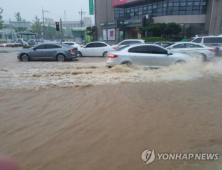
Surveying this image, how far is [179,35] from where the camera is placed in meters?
31.0

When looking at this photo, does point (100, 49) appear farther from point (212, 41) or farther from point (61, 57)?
point (212, 41)

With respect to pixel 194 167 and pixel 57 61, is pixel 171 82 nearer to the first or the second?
pixel 194 167

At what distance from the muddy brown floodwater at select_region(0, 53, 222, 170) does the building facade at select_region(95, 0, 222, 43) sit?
2706 cm

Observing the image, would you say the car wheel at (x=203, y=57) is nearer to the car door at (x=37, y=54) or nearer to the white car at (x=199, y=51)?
Result: the white car at (x=199, y=51)

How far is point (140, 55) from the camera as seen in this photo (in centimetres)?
927

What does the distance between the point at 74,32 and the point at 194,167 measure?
181 feet

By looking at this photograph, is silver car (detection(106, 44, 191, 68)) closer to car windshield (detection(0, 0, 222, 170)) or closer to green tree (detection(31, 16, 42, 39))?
car windshield (detection(0, 0, 222, 170))

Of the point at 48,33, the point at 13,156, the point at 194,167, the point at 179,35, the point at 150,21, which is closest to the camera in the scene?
the point at 194,167

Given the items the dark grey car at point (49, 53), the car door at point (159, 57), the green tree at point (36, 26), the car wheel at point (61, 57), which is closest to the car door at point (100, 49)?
the dark grey car at point (49, 53)

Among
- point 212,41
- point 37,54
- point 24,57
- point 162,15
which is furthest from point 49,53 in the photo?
point 162,15

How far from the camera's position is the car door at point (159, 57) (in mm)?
9266

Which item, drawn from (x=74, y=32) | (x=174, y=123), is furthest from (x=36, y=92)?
(x=74, y=32)

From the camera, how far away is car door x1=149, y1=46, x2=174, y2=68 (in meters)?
9.27

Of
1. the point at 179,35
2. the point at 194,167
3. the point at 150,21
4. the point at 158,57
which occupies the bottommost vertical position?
the point at 194,167
